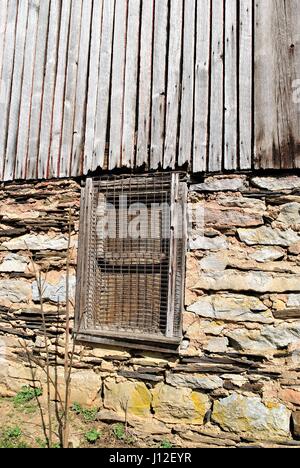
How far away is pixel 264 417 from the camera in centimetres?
324

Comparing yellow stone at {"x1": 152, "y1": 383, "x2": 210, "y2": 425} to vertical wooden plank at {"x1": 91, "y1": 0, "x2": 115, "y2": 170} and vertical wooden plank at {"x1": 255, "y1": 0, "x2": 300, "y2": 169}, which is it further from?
vertical wooden plank at {"x1": 91, "y1": 0, "x2": 115, "y2": 170}

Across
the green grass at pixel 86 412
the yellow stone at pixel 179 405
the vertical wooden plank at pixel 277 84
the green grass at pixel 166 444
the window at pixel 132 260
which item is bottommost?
the green grass at pixel 166 444

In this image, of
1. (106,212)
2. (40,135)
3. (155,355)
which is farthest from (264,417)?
(40,135)

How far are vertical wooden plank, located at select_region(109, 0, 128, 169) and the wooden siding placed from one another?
1 centimetres

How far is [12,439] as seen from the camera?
3307 millimetres

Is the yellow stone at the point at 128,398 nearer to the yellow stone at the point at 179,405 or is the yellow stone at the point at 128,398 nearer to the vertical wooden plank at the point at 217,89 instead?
the yellow stone at the point at 179,405

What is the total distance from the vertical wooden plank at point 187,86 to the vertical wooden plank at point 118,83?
2.05 feet

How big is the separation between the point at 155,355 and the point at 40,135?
2.57 m

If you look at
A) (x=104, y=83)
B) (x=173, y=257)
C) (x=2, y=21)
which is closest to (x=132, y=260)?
(x=173, y=257)

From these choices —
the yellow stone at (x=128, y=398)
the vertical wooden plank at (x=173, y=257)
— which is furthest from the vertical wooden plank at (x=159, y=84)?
the yellow stone at (x=128, y=398)

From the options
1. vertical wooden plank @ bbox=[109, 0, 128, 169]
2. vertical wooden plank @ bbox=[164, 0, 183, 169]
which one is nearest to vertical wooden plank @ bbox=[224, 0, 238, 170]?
vertical wooden plank @ bbox=[164, 0, 183, 169]

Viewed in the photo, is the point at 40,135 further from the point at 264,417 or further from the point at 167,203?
the point at 264,417

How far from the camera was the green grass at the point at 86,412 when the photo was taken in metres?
3.60

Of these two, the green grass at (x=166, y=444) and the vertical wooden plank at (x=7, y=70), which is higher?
the vertical wooden plank at (x=7, y=70)
